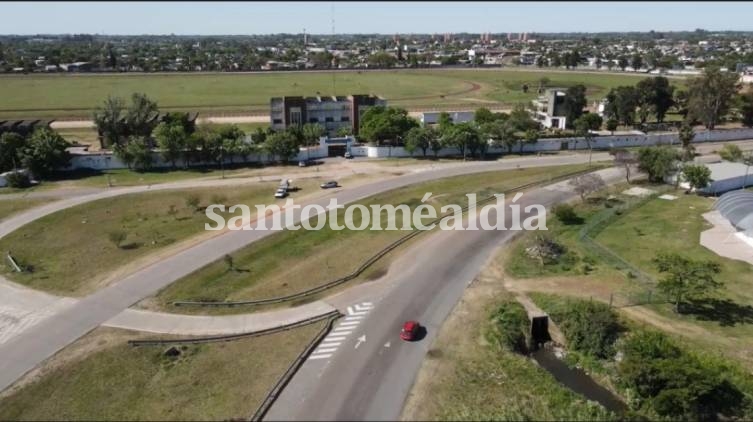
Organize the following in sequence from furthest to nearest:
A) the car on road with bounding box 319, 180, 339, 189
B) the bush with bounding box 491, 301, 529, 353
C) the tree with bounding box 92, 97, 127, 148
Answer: the tree with bounding box 92, 97, 127, 148 < the car on road with bounding box 319, 180, 339, 189 < the bush with bounding box 491, 301, 529, 353

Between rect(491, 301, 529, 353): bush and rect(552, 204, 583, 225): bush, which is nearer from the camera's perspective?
rect(491, 301, 529, 353): bush

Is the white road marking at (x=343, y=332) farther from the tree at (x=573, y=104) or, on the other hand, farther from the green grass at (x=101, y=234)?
the tree at (x=573, y=104)

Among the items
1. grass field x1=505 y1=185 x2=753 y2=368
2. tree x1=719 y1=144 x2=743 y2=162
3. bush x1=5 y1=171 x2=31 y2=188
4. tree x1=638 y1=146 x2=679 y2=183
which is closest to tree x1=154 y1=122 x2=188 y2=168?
bush x1=5 y1=171 x2=31 y2=188

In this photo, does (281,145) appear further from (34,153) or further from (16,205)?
(16,205)

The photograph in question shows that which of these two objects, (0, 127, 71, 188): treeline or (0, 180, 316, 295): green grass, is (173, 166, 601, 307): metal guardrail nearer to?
(0, 180, 316, 295): green grass

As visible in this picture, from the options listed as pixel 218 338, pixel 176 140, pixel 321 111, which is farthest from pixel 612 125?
pixel 218 338

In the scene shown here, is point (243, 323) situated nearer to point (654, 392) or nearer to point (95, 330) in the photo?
point (95, 330)

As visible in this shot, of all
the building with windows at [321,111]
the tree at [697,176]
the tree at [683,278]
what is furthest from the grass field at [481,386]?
the building with windows at [321,111]

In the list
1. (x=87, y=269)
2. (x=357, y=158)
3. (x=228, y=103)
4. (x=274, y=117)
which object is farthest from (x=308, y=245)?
(x=228, y=103)
